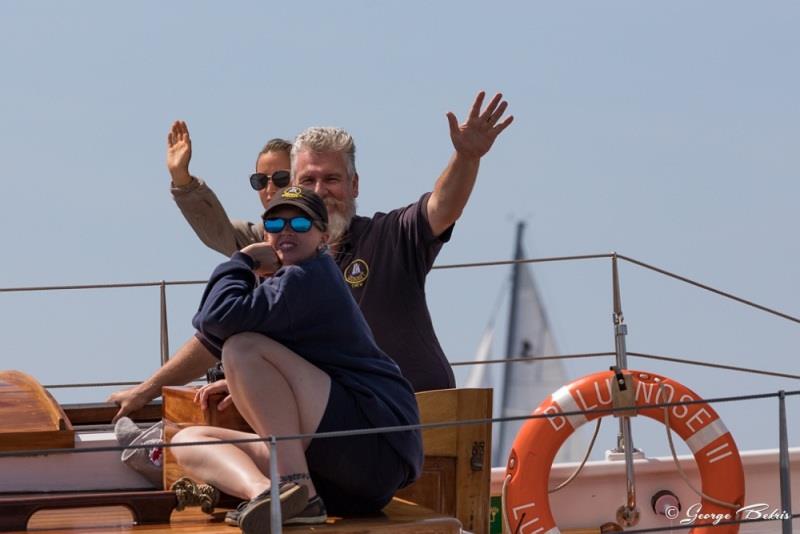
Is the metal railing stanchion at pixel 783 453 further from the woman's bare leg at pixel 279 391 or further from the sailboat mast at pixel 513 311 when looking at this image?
the sailboat mast at pixel 513 311

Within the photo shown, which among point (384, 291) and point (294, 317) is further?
point (384, 291)

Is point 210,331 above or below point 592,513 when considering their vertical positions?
above

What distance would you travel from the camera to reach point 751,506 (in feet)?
21.4

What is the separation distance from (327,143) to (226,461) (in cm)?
135

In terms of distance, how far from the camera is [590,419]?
605 centimetres

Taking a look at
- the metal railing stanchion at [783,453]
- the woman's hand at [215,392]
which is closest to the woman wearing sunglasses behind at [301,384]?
the woman's hand at [215,392]

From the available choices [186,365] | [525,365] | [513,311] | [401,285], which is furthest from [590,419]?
[513,311]

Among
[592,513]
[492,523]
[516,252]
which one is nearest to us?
[492,523]

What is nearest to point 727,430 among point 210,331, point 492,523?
point 492,523

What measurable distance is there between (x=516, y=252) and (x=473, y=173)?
97.7 ft

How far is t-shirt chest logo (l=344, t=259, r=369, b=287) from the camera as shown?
4957 mm

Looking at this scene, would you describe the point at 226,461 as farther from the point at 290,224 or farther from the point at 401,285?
the point at 401,285

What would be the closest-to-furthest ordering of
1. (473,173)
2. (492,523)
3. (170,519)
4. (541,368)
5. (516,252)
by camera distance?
1. (170,519)
2. (473,173)
3. (492,523)
4. (541,368)
5. (516,252)

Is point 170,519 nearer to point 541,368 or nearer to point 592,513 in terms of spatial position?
point 592,513
